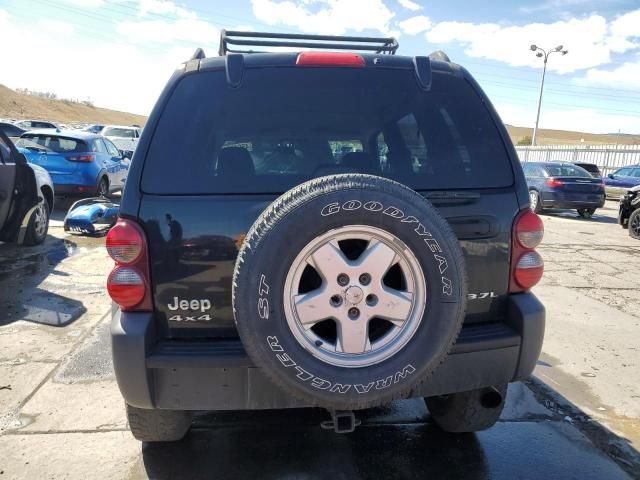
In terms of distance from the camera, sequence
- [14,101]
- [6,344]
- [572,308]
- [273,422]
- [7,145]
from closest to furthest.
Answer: [273,422]
[6,344]
[572,308]
[7,145]
[14,101]

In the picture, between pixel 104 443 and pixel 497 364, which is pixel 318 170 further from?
pixel 104 443

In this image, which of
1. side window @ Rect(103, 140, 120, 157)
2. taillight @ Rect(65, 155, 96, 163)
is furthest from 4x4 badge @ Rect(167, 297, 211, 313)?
side window @ Rect(103, 140, 120, 157)

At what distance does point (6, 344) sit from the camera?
420cm

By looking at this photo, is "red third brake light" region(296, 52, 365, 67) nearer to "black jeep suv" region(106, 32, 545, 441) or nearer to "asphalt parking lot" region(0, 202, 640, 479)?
"black jeep suv" region(106, 32, 545, 441)

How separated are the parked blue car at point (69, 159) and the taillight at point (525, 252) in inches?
411

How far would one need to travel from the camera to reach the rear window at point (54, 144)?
1090 centimetres

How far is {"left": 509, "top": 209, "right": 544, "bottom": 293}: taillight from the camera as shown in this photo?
2.38 meters

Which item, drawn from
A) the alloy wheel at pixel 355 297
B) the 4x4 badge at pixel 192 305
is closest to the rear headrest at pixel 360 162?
the alloy wheel at pixel 355 297

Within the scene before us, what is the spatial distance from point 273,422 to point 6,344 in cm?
261

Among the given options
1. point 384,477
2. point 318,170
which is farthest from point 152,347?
point 384,477

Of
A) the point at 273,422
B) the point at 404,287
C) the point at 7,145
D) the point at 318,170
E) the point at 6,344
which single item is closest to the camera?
the point at 404,287

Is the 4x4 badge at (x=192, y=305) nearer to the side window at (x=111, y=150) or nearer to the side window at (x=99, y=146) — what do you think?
the side window at (x=99, y=146)

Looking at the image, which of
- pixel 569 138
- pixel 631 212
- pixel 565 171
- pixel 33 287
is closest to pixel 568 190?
pixel 565 171

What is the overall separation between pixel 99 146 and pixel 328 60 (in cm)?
1074
